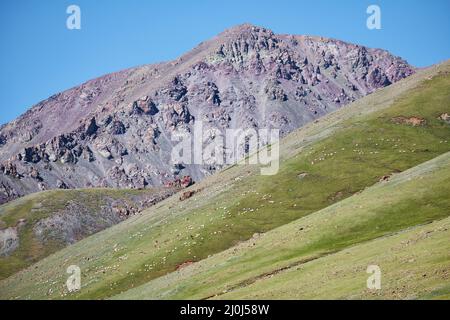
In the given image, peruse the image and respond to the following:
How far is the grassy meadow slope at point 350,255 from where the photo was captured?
4900cm

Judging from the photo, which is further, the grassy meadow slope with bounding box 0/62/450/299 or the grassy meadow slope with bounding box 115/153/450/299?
the grassy meadow slope with bounding box 0/62/450/299

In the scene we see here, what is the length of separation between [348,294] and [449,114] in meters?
93.4

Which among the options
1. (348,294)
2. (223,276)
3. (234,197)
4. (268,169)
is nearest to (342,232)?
(223,276)

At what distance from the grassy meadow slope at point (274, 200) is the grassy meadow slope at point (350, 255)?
1.21 meters

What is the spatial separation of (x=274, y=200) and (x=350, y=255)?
163 ft

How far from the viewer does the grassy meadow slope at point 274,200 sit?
317ft

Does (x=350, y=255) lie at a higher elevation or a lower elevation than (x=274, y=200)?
lower

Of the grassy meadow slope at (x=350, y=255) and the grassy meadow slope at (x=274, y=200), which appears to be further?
the grassy meadow slope at (x=274, y=200)

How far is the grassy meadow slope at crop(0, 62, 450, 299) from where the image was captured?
96500mm

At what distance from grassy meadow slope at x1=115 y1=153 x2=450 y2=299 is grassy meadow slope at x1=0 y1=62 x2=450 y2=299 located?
1.21 m

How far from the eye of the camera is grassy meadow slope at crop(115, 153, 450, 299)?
49.0 meters

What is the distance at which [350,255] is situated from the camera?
6219 centimetres

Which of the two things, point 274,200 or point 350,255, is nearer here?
point 350,255

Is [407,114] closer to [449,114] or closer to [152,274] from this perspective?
[449,114]
